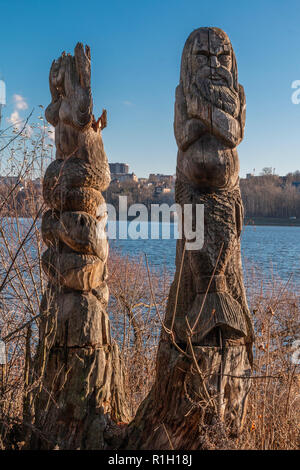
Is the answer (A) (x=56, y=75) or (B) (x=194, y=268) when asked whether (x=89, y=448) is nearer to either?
(B) (x=194, y=268)

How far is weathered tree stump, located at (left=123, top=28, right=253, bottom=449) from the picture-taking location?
3.16 metres

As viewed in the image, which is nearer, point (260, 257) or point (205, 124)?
point (205, 124)

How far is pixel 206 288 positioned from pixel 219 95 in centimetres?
149

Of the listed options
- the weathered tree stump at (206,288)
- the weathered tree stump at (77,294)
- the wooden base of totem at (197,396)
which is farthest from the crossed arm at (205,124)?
the wooden base of totem at (197,396)

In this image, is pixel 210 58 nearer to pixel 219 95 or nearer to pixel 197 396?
pixel 219 95

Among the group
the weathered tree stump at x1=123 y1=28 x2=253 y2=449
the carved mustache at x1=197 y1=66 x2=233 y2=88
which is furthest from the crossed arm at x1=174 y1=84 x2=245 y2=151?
the carved mustache at x1=197 y1=66 x2=233 y2=88

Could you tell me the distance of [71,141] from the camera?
4.61 metres

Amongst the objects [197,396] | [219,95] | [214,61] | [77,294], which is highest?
[214,61]

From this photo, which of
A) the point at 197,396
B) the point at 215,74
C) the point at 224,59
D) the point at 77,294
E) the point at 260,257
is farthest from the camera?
the point at 260,257

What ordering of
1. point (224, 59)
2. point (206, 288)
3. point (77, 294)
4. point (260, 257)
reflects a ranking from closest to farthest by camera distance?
point (206, 288), point (224, 59), point (77, 294), point (260, 257)

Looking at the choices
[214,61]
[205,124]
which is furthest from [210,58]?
[205,124]

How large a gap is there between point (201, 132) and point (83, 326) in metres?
2.16

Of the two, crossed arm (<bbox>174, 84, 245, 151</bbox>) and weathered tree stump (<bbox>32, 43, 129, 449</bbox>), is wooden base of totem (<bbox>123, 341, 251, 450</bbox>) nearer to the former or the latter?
weathered tree stump (<bbox>32, 43, 129, 449</bbox>)

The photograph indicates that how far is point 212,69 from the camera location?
345 centimetres
